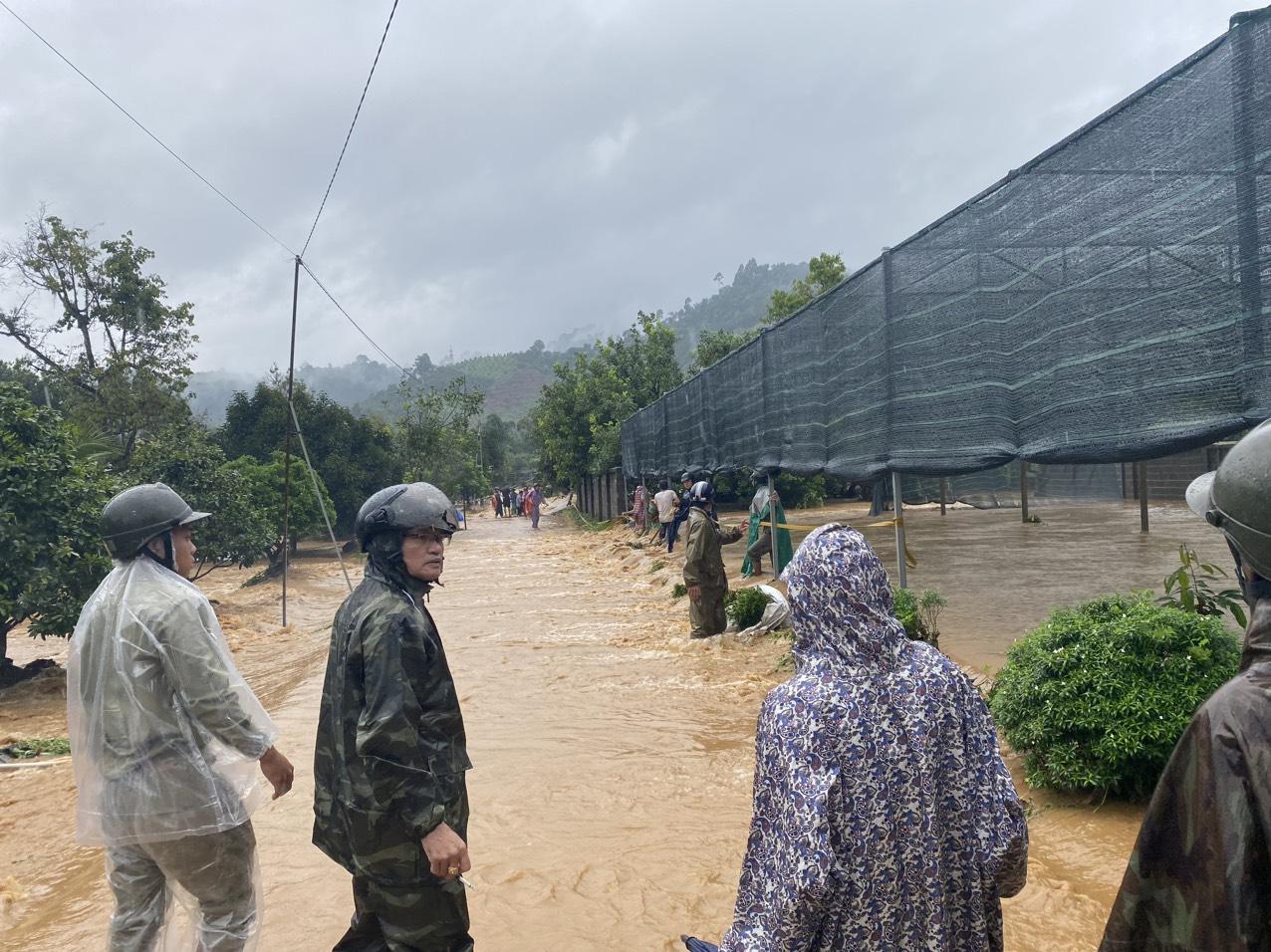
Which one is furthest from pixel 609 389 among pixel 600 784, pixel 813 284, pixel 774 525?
pixel 600 784

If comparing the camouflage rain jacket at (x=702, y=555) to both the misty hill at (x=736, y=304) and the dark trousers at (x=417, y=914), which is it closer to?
the dark trousers at (x=417, y=914)

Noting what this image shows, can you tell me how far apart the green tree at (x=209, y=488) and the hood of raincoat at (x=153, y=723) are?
53.6ft

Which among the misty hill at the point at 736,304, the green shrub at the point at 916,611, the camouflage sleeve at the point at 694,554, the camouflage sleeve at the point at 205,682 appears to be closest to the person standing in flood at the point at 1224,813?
the camouflage sleeve at the point at 205,682

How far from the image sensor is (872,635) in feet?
7.04

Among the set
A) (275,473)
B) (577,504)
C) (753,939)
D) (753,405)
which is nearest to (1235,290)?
(753,939)

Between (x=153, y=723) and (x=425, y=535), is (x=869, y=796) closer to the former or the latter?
(x=425, y=535)

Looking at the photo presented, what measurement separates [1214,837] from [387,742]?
2011 mm

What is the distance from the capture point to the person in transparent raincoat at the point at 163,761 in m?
3.00

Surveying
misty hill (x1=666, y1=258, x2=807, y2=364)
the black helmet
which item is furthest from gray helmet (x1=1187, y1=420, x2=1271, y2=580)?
misty hill (x1=666, y1=258, x2=807, y2=364)

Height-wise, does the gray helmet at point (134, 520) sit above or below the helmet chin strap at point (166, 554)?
above

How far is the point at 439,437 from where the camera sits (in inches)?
1526

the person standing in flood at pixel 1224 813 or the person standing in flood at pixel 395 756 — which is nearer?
the person standing in flood at pixel 1224 813

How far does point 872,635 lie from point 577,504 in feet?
124

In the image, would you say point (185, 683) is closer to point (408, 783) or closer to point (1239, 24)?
point (408, 783)
